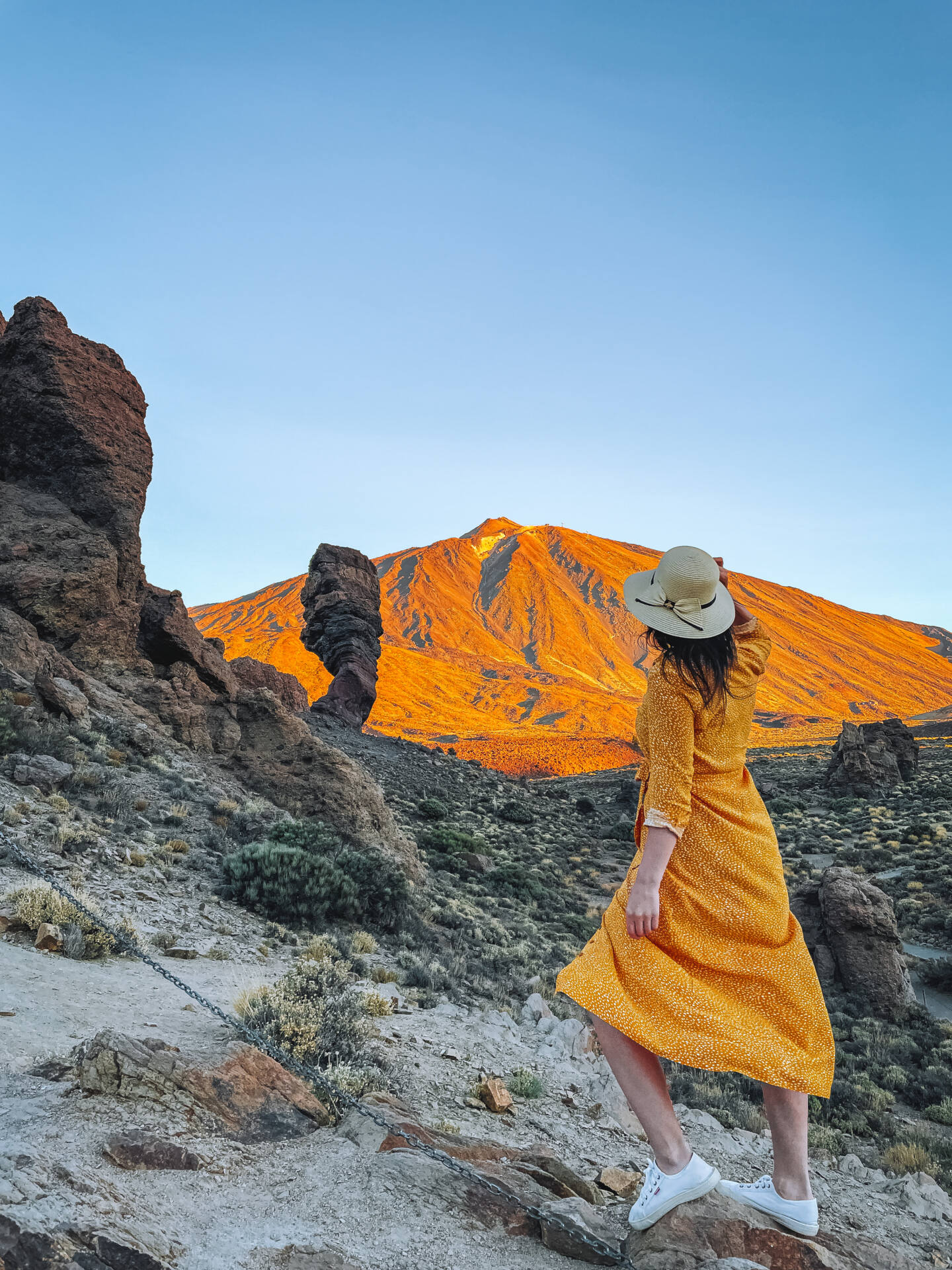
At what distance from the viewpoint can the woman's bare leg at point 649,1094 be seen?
7.06 feet

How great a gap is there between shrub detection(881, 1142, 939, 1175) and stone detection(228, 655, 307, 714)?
14.1m

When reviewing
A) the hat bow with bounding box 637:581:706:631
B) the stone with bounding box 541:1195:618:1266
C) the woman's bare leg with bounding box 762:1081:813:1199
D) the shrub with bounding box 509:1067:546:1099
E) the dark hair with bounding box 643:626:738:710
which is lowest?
the shrub with bounding box 509:1067:546:1099

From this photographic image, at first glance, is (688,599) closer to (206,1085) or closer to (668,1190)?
(668,1190)

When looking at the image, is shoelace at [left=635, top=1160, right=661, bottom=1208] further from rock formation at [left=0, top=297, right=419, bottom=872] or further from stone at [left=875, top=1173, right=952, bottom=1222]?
rock formation at [left=0, top=297, right=419, bottom=872]

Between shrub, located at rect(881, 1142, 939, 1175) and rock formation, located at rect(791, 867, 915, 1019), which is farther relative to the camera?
rock formation, located at rect(791, 867, 915, 1019)

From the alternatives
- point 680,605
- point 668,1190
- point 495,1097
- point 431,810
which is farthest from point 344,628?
point 668,1190

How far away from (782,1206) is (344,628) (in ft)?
105

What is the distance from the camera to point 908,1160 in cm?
505

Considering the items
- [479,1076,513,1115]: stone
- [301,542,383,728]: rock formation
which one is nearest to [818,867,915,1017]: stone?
[479,1076,513,1115]: stone

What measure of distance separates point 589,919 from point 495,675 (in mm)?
88334

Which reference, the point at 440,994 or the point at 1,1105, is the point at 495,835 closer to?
the point at 440,994

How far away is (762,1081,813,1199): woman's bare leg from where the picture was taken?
2.16 m

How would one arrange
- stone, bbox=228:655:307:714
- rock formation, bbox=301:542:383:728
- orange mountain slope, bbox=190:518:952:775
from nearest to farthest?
stone, bbox=228:655:307:714, rock formation, bbox=301:542:383:728, orange mountain slope, bbox=190:518:952:775

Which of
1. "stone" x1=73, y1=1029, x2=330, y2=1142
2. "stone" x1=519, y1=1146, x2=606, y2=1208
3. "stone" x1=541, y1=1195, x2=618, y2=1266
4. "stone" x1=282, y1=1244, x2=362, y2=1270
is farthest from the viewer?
"stone" x1=519, y1=1146, x2=606, y2=1208
